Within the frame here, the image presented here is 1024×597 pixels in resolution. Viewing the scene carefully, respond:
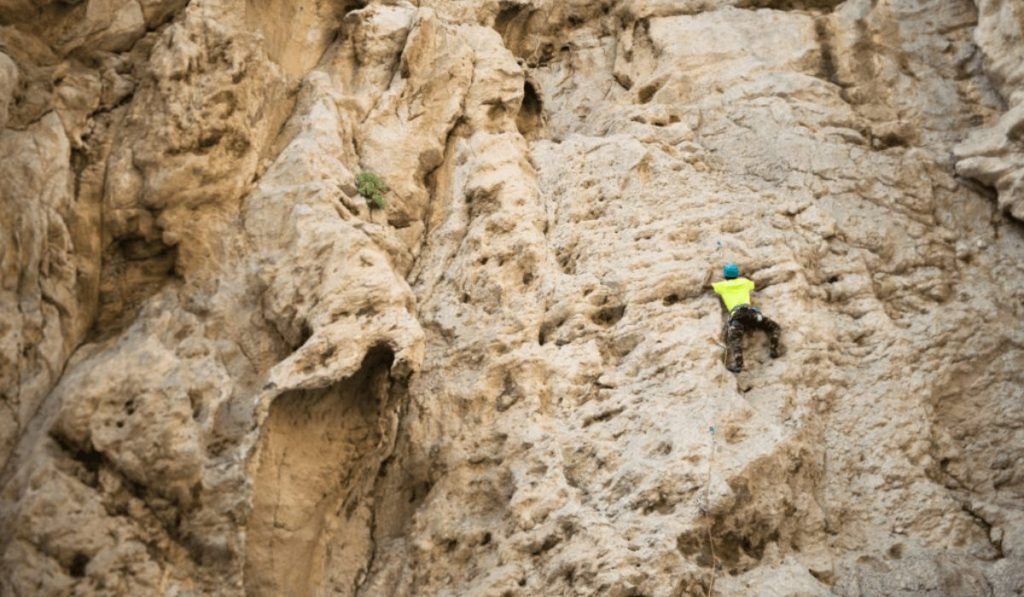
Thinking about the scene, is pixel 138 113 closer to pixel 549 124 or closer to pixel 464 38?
pixel 464 38

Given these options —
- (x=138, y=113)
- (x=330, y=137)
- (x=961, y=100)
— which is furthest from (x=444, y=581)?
(x=961, y=100)

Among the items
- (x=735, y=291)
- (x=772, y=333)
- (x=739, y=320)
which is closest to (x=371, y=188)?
(x=735, y=291)

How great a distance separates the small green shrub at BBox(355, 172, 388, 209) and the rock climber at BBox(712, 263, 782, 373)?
3967 mm

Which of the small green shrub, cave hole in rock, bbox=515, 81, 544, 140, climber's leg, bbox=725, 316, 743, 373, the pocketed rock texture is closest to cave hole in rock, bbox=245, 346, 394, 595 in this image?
the pocketed rock texture

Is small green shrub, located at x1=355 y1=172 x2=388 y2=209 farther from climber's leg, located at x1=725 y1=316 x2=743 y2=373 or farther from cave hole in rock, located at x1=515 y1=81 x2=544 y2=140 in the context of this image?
climber's leg, located at x1=725 y1=316 x2=743 y2=373

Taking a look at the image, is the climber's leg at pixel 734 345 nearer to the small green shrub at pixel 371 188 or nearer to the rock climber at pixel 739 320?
the rock climber at pixel 739 320

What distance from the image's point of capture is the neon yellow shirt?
9.70 m

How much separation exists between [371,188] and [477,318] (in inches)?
80.6

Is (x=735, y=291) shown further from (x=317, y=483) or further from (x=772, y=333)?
(x=317, y=483)

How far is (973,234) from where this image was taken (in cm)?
1078

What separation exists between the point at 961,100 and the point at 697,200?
3.97 m

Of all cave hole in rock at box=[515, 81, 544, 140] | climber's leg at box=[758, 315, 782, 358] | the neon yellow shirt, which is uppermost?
cave hole in rock at box=[515, 81, 544, 140]

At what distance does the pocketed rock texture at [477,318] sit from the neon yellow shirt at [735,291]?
0.27 metres

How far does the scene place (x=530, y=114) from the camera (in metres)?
13.6
